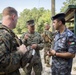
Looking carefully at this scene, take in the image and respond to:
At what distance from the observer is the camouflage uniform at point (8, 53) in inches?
102

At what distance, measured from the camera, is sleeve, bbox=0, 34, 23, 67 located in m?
2.57

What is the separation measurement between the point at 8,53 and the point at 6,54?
0.04 m

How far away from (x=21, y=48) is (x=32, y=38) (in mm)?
3101

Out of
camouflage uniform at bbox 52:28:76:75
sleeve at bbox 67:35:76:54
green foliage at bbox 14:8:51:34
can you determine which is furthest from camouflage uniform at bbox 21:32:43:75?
green foliage at bbox 14:8:51:34

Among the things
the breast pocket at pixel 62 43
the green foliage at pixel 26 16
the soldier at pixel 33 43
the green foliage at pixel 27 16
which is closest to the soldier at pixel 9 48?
the breast pocket at pixel 62 43

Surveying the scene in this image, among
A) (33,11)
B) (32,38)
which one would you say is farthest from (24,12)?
(32,38)

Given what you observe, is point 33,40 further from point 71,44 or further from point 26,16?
point 26,16

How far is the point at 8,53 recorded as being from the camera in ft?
8.69

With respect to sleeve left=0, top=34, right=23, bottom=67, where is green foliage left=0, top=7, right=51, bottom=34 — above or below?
below

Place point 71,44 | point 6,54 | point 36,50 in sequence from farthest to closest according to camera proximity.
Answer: point 36,50 → point 71,44 → point 6,54

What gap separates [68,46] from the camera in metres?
3.71

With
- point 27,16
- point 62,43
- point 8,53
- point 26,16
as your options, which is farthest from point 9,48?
point 27,16

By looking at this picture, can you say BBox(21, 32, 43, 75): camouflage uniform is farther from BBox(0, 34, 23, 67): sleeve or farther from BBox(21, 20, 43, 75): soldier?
BBox(0, 34, 23, 67): sleeve

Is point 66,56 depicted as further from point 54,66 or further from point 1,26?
point 1,26
